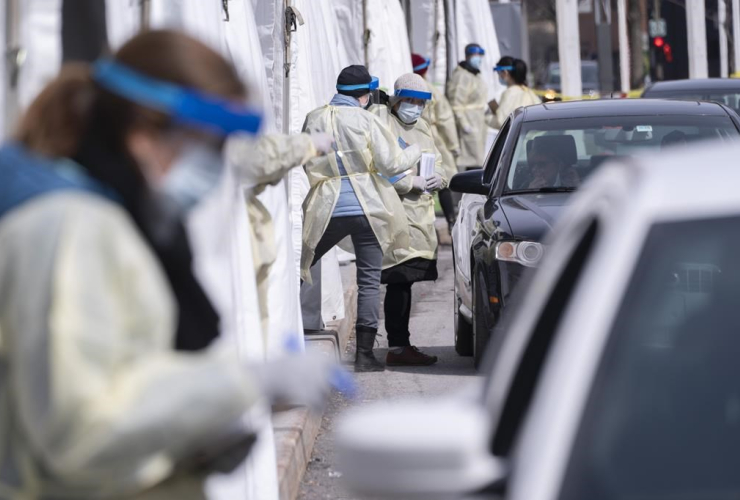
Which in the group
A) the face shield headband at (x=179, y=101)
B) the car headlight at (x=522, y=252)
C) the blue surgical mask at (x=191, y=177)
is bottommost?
the car headlight at (x=522, y=252)

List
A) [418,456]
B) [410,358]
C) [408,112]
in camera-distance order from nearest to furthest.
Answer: [418,456], [410,358], [408,112]

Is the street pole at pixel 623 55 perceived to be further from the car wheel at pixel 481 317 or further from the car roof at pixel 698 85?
the car wheel at pixel 481 317

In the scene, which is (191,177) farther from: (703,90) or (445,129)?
(445,129)

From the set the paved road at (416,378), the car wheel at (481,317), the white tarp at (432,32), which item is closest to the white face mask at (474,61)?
the white tarp at (432,32)

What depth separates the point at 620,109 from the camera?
8352 millimetres

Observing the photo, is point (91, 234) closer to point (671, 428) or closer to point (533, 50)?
point (671, 428)

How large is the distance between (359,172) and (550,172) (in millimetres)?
1164

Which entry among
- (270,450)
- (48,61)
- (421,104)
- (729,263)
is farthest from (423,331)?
(729,263)

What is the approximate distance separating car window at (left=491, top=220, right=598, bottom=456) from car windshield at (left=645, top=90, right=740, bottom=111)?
39.9ft

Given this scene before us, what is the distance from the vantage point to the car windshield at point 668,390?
2096 millimetres

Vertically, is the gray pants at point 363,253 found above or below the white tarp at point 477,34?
below

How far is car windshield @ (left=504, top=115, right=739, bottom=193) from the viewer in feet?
26.3

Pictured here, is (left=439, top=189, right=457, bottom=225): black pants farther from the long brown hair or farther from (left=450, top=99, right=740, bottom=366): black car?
the long brown hair

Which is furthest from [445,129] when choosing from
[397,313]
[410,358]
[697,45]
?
[697,45]
